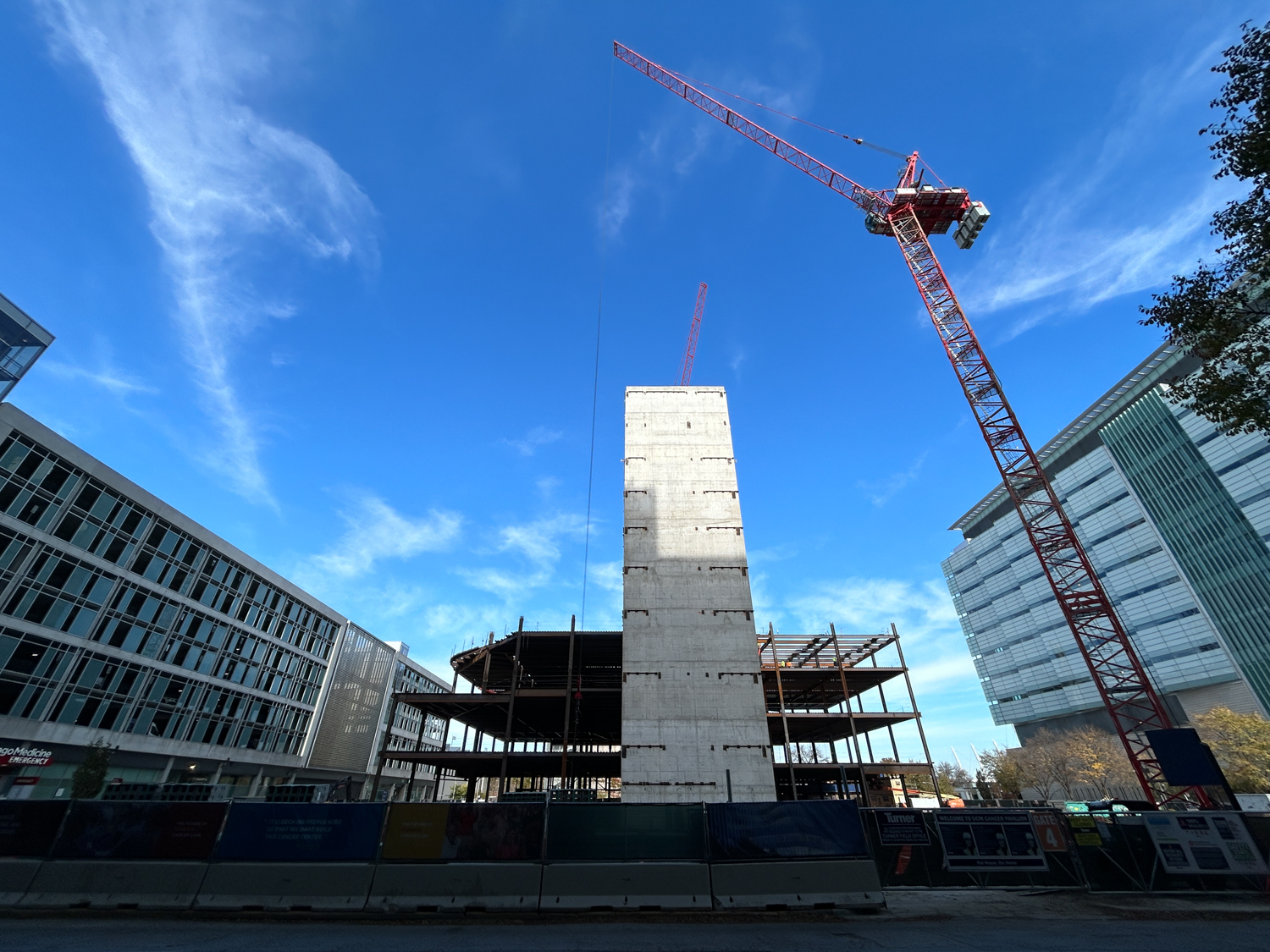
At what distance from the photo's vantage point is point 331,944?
971 cm

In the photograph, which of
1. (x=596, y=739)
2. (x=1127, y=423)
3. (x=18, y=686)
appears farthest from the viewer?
(x=1127, y=423)

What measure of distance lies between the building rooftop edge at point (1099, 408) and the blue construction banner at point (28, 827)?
90277 millimetres

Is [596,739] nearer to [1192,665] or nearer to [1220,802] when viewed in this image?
[1220,802]

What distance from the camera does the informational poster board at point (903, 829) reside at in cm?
1461

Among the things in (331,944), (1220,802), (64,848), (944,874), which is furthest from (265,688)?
(1220,802)

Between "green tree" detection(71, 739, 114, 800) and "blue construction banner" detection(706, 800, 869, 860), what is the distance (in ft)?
135

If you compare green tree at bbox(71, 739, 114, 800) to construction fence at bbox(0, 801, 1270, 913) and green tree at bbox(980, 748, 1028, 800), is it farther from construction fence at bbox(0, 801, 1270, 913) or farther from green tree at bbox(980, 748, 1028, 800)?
green tree at bbox(980, 748, 1028, 800)

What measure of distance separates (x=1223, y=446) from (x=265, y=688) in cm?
10614

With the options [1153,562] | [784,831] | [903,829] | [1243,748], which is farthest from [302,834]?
[1153,562]

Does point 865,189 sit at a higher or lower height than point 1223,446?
higher

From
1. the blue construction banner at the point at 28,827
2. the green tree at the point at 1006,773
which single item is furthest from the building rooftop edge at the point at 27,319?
the green tree at the point at 1006,773

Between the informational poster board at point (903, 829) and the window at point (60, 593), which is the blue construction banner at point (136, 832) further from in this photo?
the window at point (60, 593)

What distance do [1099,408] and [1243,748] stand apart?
49.6 meters

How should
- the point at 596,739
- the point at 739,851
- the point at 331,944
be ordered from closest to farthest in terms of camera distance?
the point at 331,944 < the point at 739,851 < the point at 596,739
